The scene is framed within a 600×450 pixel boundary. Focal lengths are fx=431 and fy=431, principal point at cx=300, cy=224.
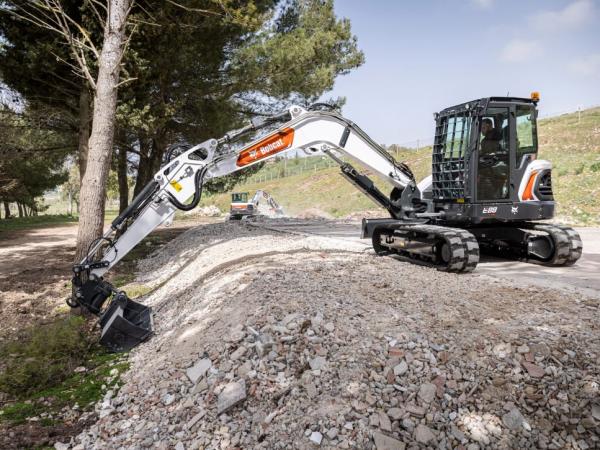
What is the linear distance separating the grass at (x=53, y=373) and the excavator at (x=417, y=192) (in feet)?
0.98

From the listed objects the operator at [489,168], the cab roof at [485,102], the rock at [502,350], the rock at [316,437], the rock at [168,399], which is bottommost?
the rock at [168,399]

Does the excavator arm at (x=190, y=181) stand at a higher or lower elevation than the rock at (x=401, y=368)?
higher

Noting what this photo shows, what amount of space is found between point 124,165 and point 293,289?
11650mm

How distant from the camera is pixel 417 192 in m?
7.79

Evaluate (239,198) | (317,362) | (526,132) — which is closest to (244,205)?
(239,198)

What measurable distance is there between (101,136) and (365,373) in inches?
204

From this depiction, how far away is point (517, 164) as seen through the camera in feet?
21.9

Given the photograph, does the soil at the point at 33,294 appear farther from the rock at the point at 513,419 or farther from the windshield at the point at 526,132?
the windshield at the point at 526,132

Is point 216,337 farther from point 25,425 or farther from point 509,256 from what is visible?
point 509,256

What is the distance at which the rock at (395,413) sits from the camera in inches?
113

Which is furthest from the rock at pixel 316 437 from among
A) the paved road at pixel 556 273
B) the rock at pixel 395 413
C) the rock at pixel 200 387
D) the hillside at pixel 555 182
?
the hillside at pixel 555 182

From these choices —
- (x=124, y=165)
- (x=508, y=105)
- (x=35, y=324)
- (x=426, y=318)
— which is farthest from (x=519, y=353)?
(x=124, y=165)

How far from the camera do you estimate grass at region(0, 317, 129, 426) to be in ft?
12.2

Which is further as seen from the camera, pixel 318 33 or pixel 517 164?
pixel 318 33
